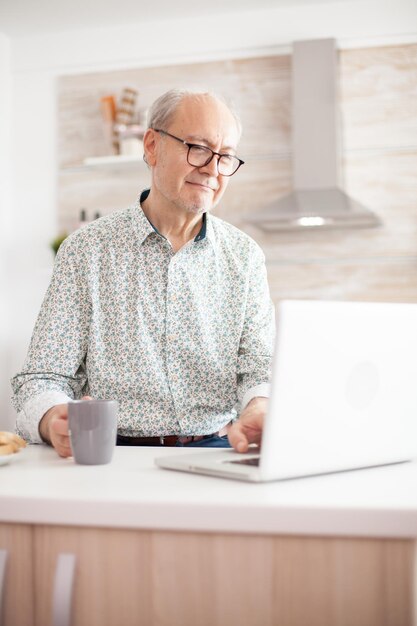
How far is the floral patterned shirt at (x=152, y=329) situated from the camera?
1740 millimetres

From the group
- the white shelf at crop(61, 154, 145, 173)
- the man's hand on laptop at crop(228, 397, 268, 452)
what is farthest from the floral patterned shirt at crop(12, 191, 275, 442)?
the white shelf at crop(61, 154, 145, 173)

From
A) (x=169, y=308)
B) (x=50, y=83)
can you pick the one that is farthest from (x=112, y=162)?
(x=169, y=308)

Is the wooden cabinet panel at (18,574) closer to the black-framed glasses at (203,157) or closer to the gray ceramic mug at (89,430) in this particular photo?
the gray ceramic mug at (89,430)

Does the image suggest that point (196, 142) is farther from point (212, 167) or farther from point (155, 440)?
point (155, 440)

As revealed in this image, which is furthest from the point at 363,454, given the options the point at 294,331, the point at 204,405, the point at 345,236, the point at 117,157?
the point at 117,157

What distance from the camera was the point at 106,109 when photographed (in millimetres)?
4086

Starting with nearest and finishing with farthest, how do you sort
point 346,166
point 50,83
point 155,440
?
point 155,440
point 346,166
point 50,83

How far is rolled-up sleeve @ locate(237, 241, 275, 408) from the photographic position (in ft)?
5.66

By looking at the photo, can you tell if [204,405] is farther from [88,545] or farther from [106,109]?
[106,109]

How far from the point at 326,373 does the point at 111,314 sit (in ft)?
2.84

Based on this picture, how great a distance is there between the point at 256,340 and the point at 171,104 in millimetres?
636

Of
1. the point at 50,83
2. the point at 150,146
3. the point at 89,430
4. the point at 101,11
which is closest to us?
the point at 89,430

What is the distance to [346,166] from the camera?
3916 millimetres

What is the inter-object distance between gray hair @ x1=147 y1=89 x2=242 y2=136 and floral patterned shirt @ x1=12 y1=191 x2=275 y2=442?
240 mm
